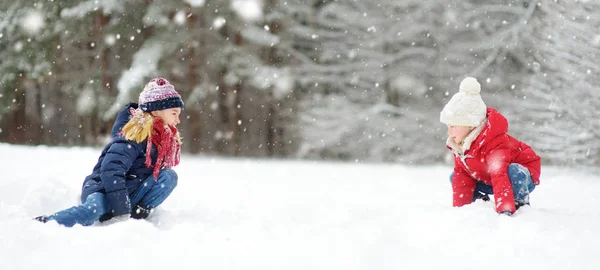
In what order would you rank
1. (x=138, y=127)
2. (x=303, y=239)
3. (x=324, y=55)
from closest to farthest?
1. (x=303, y=239)
2. (x=138, y=127)
3. (x=324, y=55)

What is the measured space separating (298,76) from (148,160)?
1031cm

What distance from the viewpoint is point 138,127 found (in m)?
3.58

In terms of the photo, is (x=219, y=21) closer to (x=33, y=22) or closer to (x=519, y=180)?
(x=33, y=22)

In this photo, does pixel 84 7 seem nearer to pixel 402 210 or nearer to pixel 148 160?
pixel 148 160

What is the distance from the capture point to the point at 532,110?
8.75m

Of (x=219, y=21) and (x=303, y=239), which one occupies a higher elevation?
(x=219, y=21)

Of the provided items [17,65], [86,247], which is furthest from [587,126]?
[17,65]

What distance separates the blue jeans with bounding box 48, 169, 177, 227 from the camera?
329cm

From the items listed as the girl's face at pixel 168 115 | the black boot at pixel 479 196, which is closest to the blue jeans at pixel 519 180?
the black boot at pixel 479 196

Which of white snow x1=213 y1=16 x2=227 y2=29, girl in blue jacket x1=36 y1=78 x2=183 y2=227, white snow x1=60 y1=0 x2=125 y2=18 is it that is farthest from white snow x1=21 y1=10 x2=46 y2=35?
girl in blue jacket x1=36 y1=78 x2=183 y2=227

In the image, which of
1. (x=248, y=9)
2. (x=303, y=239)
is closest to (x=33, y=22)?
(x=248, y=9)

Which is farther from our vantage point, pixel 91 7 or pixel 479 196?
pixel 91 7

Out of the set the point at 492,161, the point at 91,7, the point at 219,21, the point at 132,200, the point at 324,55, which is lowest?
the point at 132,200

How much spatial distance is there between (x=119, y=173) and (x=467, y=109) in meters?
2.38
